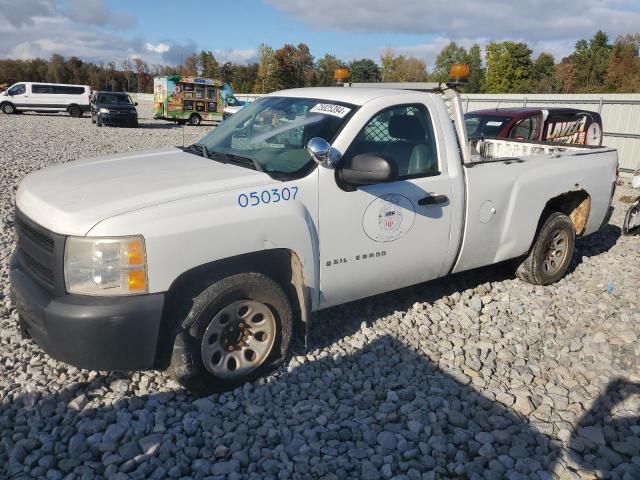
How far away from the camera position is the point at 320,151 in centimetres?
346

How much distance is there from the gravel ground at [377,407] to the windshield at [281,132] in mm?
1460

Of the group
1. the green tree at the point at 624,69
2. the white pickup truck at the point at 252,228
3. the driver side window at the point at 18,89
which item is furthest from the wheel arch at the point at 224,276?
the green tree at the point at 624,69

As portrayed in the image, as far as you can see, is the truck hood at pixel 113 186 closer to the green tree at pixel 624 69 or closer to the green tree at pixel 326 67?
the green tree at pixel 624 69

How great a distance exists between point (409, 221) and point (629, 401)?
196 centimetres

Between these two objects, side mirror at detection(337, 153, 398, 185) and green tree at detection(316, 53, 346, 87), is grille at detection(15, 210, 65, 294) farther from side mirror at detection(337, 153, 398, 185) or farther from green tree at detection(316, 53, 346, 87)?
green tree at detection(316, 53, 346, 87)

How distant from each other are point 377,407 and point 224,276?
51.7 inches

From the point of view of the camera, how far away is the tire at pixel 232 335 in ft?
10.8

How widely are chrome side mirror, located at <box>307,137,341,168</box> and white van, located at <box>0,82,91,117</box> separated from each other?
32.5 meters

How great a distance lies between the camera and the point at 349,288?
3975 millimetres

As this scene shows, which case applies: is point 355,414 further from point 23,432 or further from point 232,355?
point 23,432

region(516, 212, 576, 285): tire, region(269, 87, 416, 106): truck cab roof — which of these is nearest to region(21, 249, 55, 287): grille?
region(269, 87, 416, 106): truck cab roof

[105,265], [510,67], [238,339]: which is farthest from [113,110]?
[510,67]

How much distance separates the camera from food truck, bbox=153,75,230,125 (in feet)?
95.3

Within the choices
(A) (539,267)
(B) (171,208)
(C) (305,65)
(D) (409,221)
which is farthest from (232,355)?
(C) (305,65)
